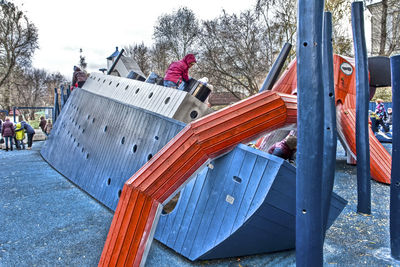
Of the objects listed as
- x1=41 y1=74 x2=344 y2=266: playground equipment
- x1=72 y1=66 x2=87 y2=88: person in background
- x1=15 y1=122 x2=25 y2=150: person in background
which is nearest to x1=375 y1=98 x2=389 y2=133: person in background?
x1=41 y1=74 x2=344 y2=266: playground equipment

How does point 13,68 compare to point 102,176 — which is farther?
point 13,68

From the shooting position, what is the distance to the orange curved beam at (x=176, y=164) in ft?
12.0

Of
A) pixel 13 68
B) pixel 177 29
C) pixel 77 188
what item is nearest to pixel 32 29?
pixel 13 68

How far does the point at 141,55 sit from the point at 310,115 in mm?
37917

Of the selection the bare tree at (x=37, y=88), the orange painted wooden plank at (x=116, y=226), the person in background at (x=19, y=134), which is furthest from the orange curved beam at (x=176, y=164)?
the bare tree at (x=37, y=88)

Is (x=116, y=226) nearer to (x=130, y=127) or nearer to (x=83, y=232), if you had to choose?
(x=83, y=232)

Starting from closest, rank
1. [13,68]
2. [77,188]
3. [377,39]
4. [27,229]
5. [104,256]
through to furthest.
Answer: [104,256] < [27,229] < [77,188] < [377,39] < [13,68]

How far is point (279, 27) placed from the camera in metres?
23.8

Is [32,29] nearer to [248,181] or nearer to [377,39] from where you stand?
[377,39]

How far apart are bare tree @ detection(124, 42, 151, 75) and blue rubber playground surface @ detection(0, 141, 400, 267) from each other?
30683 mm

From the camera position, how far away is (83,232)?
547cm

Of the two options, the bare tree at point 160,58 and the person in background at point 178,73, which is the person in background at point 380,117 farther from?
the bare tree at point 160,58

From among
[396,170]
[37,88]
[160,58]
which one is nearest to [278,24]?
[160,58]

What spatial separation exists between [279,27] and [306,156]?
23.2 m
